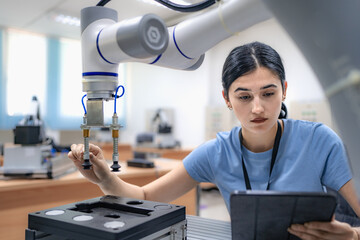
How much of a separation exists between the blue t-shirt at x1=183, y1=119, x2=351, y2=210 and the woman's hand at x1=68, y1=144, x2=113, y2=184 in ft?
1.20

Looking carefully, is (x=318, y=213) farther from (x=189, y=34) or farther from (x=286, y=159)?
(x=286, y=159)

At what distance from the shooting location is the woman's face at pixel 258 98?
0.88 metres

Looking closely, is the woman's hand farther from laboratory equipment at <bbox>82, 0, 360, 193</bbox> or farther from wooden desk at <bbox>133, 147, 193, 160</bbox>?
wooden desk at <bbox>133, 147, 193, 160</bbox>

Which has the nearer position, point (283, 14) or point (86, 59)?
point (283, 14)

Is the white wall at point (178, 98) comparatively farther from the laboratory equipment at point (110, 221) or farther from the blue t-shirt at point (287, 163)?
the laboratory equipment at point (110, 221)

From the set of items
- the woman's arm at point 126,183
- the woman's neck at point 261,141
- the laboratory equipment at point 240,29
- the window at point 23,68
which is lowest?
the woman's arm at point 126,183

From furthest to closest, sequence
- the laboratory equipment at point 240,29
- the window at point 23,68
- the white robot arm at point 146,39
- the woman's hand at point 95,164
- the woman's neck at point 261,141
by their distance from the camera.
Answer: the window at point 23,68 → the woman's neck at point 261,141 → the woman's hand at point 95,164 → the white robot arm at point 146,39 → the laboratory equipment at point 240,29

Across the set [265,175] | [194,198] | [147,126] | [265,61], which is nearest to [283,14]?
[265,61]

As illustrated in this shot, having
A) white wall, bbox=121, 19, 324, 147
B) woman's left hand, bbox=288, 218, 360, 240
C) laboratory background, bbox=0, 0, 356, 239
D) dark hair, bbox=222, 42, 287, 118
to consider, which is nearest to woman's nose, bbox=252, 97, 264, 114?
dark hair, bbox=222, 42, 287, 118

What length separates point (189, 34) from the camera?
0.57m

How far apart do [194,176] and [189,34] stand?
0.69m

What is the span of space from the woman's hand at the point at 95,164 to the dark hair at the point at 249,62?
0.45 m

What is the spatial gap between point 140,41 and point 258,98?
0.50 m

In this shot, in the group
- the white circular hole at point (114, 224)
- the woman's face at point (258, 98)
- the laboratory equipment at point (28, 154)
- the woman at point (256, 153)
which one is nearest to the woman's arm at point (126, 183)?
the woman at point (256, 153)
